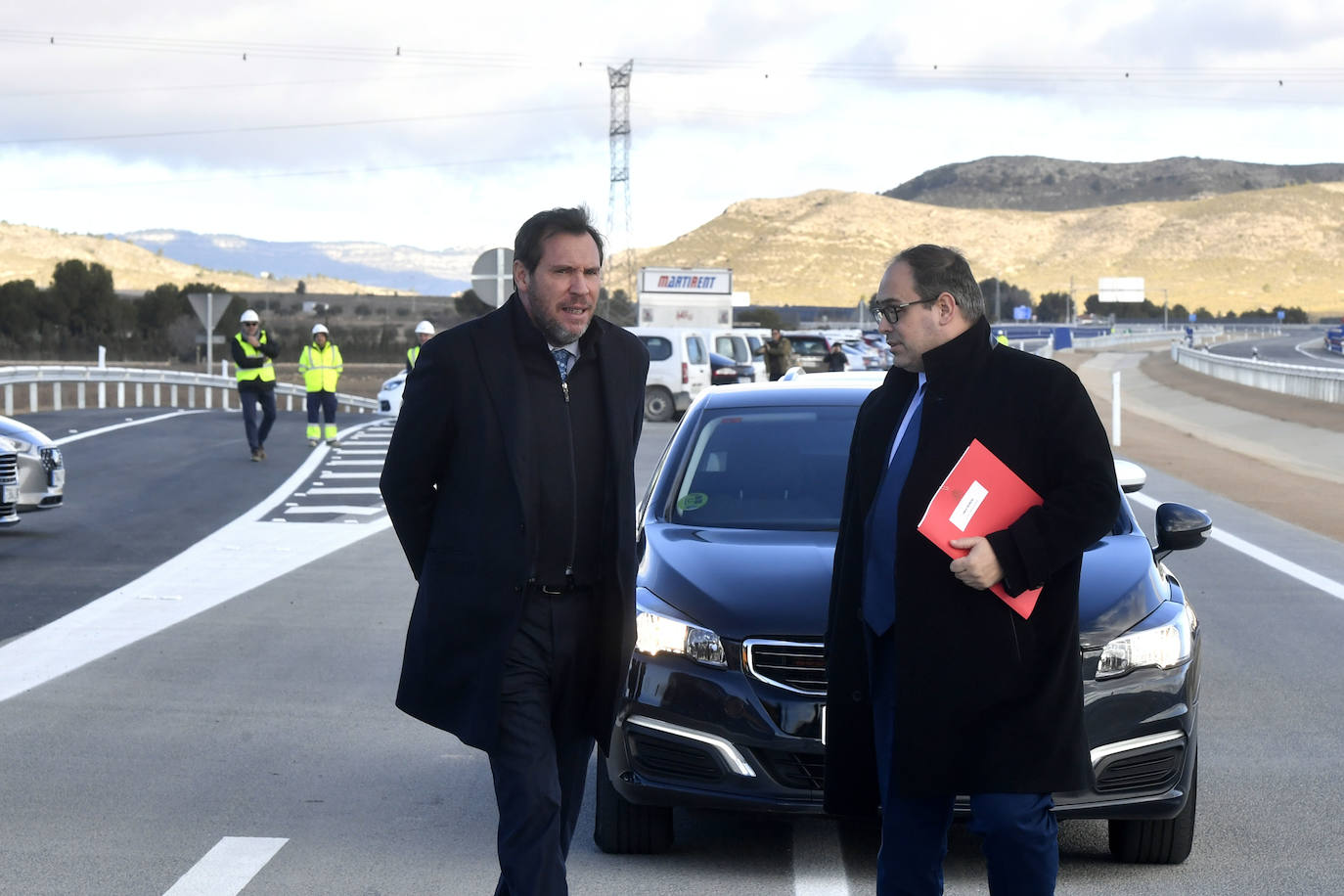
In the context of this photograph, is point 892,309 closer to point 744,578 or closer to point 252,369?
point 744,578

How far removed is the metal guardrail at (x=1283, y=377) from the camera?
122 ft

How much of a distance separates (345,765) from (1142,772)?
10.5 feet

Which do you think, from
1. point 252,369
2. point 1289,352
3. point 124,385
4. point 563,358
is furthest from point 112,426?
point 1289,352

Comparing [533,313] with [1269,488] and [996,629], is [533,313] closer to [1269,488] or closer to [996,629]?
[996,629]

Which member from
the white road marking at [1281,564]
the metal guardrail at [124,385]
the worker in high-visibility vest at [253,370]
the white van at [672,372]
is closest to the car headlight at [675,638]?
the white road marking at [1281,564]

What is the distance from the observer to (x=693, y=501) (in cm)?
683

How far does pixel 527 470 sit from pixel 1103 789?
2226 mm

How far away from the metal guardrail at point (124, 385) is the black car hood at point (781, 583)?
84.6ft

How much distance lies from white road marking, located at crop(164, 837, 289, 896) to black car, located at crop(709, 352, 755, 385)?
2951 centimetres

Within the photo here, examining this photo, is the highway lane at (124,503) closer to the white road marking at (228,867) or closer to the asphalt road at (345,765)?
the asphalt road at (345,765)

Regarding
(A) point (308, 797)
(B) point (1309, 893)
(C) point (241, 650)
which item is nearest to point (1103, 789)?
(B) point (1309, 893)

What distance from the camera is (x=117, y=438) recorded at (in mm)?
26469

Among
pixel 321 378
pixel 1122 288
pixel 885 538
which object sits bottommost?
pixel 321 378

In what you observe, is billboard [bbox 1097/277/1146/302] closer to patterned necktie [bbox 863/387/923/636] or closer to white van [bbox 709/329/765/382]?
white van [bbox 709/329/765/382]
